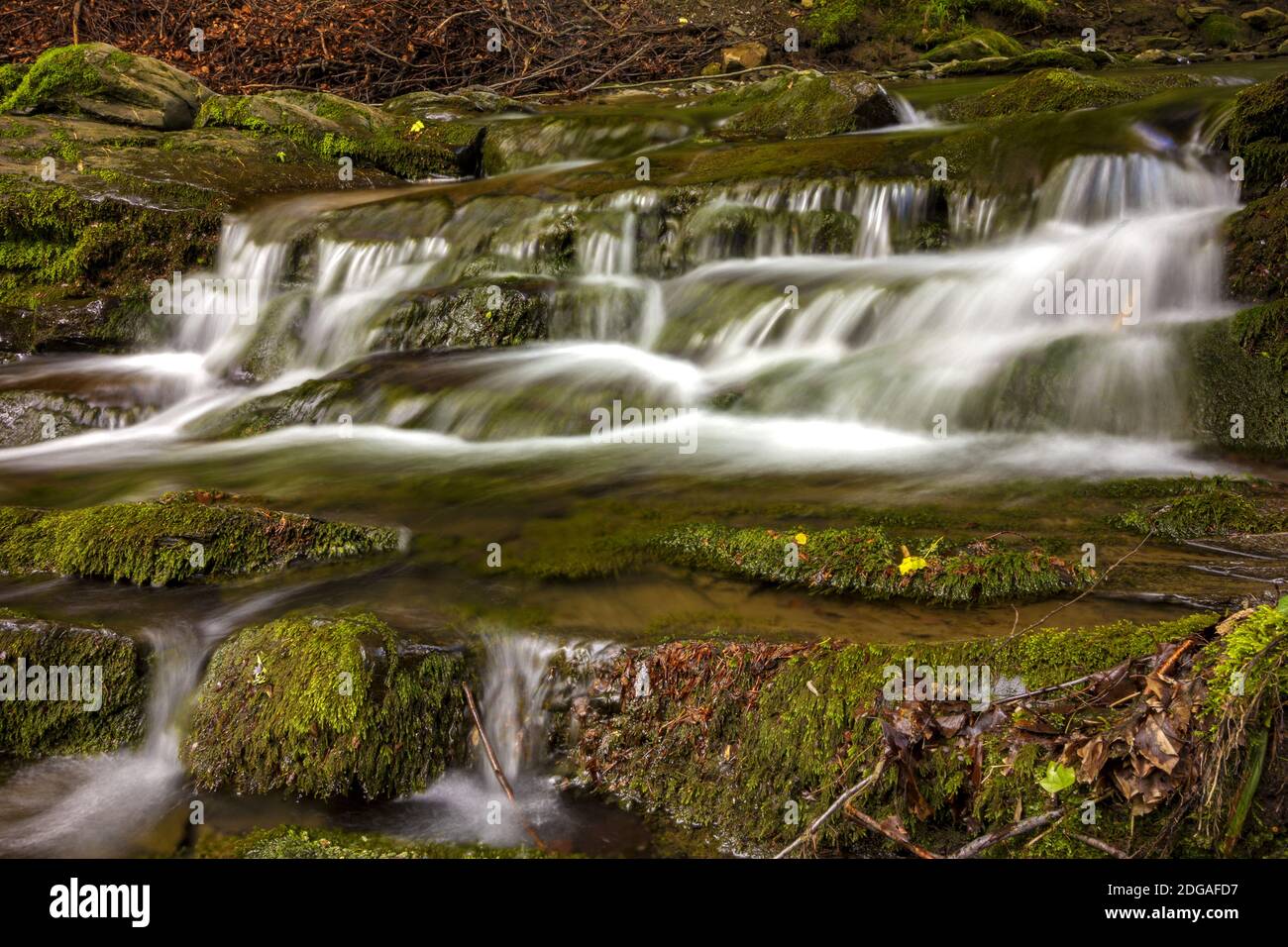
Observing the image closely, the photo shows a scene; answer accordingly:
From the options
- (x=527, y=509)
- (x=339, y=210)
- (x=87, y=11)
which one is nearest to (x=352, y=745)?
(x=527, y=509)

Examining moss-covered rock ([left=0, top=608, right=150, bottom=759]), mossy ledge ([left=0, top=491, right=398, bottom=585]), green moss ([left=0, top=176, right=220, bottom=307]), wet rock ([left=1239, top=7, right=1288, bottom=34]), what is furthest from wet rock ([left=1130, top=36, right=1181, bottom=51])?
moss-covered rock ([left=0, top=608, right=150, bottom=759])

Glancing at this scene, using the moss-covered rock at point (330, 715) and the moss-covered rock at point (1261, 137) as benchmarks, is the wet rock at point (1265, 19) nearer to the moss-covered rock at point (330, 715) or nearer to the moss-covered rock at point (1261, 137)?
the moss-covered rock at point (1261, 137)

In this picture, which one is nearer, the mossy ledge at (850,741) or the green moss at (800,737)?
the mossy ledge at (850,741)

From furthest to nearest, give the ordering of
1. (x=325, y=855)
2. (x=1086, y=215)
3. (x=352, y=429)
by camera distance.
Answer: (x=1086, y=215), (x=352, y=429), (x=325, y=855)

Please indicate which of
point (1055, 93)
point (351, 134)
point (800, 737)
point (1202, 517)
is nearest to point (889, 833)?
point (800, 737)

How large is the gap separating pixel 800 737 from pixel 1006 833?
2.24 ft

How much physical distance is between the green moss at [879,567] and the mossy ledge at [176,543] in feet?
5.53

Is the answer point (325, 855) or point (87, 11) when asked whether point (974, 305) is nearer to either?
point (325, 855)

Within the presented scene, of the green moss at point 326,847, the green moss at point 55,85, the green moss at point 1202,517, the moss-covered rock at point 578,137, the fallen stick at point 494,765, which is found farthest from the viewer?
the moss-covered rock at point 578,137

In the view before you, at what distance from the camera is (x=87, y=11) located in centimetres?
1677

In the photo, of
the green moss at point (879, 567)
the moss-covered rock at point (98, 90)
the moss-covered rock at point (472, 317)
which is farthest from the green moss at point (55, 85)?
the green moss at point (879, 567)

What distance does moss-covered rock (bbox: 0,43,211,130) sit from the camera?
12.1 metres

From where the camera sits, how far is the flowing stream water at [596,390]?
384cm

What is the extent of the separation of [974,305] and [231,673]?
6113 mm
